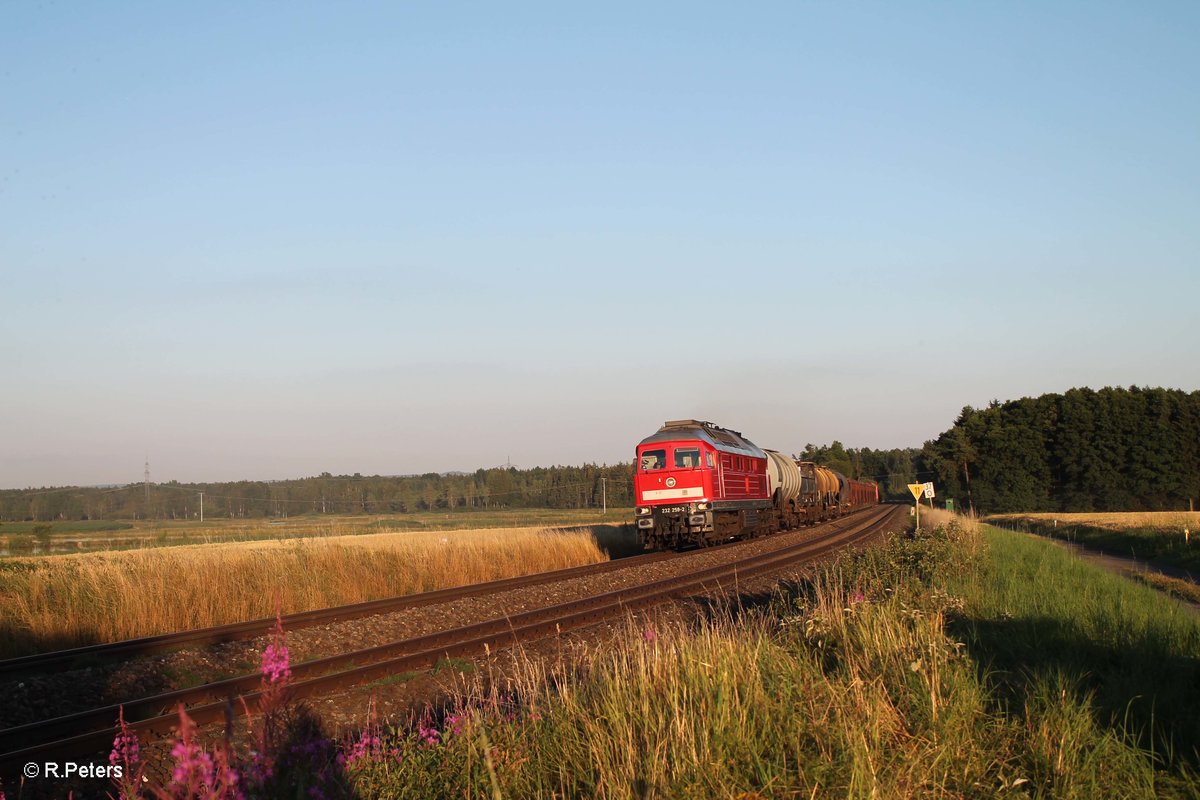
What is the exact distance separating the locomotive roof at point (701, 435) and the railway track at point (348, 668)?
315 inches

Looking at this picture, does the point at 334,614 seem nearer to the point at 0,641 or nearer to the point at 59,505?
the point at 0,641

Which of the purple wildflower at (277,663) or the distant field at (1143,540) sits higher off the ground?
the purple wildflower at (277,663)

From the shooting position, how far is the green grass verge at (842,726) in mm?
4719

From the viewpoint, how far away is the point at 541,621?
13.9 m

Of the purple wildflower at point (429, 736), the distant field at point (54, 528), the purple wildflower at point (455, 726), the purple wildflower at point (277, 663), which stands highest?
the purple wildflower at point (277, 663)

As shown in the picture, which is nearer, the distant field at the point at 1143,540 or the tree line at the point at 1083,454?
the distant field at the point at 1143,540

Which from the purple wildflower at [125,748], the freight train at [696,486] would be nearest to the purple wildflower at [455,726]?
the purple wildflower at [125,748]

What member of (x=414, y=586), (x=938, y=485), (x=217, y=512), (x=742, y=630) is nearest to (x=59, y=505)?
(x=217, y=512)

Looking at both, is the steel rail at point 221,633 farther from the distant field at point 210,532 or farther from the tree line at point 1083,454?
the tree line at point 1083,454

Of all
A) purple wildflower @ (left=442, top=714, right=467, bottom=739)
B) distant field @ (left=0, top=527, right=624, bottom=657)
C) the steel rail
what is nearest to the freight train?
distant field @ (left=0, top=527, right=624, bottom=657)

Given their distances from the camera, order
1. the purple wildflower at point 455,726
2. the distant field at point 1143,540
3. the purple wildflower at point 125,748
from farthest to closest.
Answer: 1. the distant field at point 1143,540
2. the purple wildflower at point 455,726
3. the purple wildflower at point 125,748

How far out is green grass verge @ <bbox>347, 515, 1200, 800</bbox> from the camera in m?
4.72

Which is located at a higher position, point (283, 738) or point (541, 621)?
point (283, 738)

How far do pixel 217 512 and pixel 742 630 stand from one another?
193 metres
